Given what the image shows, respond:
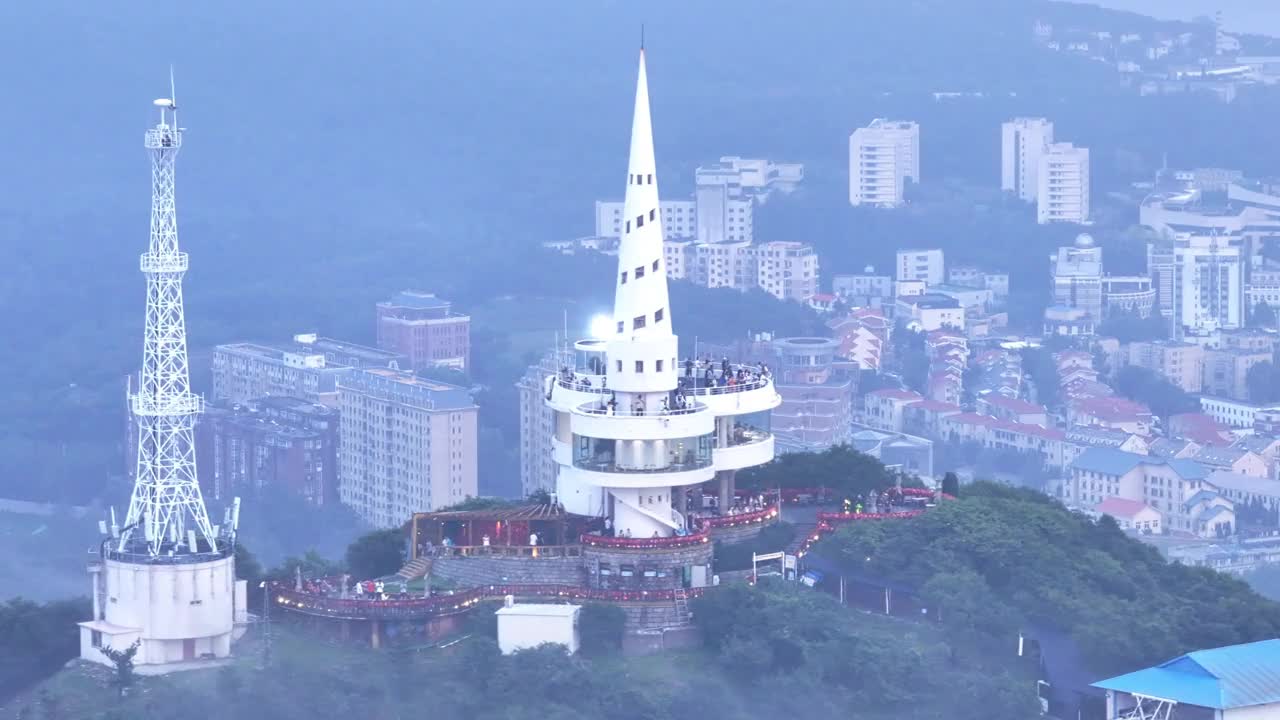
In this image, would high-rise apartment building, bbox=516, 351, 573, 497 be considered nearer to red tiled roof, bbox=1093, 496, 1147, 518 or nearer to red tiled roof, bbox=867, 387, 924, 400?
red tiled roof, bbox=1093, 496, 1147, 518

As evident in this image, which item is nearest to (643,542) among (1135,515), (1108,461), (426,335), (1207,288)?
(1135,515)

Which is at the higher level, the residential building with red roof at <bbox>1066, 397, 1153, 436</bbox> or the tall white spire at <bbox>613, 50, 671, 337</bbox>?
the tall white spire at <bbox>613, 50, 671, 337</bbox>

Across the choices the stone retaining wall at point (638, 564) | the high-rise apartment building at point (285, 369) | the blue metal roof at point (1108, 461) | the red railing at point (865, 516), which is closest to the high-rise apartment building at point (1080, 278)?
the high-rise apartment building at point (285, 369)

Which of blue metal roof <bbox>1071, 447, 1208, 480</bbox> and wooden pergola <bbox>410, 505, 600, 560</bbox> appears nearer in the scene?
wooden pergola <bbox>410, 505, 600, 560</bbox>

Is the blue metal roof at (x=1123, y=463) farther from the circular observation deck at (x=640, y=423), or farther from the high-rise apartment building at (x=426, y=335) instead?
the circular observation deck at (x=640, y=423)

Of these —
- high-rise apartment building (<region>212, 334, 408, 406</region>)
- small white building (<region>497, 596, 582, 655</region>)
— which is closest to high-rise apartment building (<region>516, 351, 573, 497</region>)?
high-rise apartment building (<region>212, 334, 408, 406</region>)

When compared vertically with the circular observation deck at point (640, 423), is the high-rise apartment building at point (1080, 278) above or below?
above
